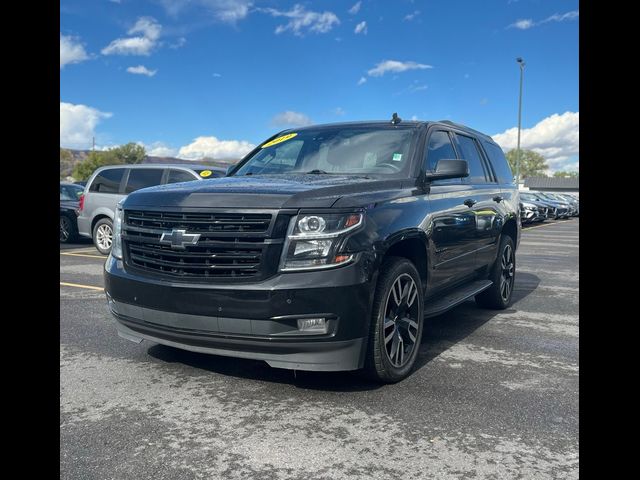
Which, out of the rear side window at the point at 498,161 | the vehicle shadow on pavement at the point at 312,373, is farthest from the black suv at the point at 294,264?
the rear side window at the point at 498,161

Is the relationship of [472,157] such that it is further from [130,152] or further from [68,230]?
[130,152]

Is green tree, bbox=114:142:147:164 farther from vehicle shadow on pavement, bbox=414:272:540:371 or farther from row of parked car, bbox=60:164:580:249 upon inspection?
vehicle shadow on pavement, bbox=414:272:540:371

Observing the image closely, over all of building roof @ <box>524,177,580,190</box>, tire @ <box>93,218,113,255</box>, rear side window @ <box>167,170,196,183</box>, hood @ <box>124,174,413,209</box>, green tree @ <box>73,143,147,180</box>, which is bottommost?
tire @ <box>93,218,113,255</box>

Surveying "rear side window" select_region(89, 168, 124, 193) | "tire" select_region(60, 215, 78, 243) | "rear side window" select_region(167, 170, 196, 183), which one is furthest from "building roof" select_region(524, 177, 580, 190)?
"rear side window" select_region(167, 170, 196, 183)

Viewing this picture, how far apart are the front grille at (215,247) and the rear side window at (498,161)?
3.99m

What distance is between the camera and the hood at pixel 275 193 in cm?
334

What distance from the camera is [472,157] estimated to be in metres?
5.91

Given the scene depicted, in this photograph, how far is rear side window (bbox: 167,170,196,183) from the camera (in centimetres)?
1068

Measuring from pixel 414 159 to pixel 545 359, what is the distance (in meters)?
1.93

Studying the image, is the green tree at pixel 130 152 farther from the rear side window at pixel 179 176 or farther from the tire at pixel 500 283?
the tire at pixel 500 283

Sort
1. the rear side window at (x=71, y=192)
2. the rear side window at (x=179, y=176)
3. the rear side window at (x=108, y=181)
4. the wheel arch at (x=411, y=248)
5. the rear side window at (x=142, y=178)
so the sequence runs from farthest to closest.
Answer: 1. the rear side window at (x=71, y=192)
2. the rear side window at (x=108, y=181)
3. the rear side window at (x=142, y=178)
4. the rear side window at (x=179, y=176)
5. the wheel arch at (x=411, y=248)

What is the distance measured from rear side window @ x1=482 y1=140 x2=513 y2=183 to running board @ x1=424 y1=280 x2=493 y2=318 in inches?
58.8
